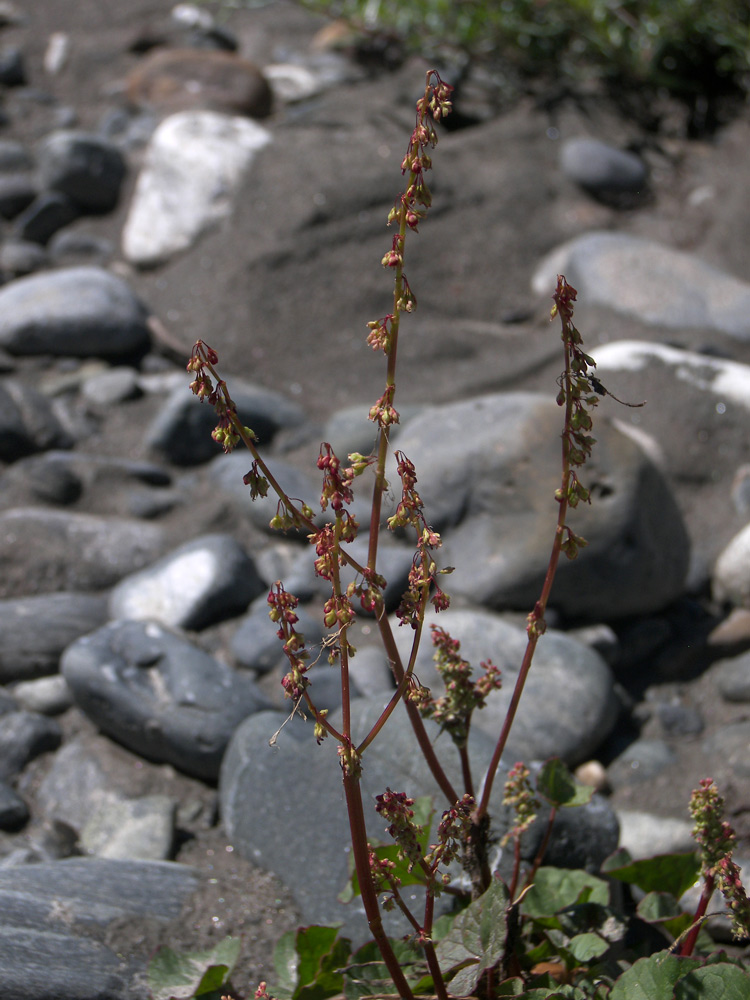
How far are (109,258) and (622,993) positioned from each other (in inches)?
155

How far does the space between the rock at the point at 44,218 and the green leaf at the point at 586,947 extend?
4.05 m

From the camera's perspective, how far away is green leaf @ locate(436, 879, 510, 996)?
3.52 ft

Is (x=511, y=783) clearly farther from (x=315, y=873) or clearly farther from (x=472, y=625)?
(x=472, y=625)

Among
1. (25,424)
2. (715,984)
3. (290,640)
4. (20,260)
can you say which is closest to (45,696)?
(25,424)

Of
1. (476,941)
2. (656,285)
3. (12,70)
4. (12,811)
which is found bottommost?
(12,811)

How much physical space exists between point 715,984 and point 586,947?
0.22 metres

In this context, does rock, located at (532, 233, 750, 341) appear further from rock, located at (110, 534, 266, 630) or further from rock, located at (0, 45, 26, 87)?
rock, located at (0, 45, 26, 87)

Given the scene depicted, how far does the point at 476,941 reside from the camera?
3.62ft

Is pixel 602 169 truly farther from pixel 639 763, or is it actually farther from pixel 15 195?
pixel 639 763

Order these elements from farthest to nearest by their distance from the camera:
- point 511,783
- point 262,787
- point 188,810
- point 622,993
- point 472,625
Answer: point 472,625 → point 188,810 → point 262,787 → point 511,783 → point 622,993

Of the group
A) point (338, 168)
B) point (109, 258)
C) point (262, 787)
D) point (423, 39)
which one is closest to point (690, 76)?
point (423, 39)

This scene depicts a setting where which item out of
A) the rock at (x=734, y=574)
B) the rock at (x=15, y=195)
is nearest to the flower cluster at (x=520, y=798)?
the rock at (x=734, y=574)

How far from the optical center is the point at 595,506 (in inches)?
104

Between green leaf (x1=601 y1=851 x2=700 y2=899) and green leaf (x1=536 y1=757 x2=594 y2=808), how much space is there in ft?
0.52
